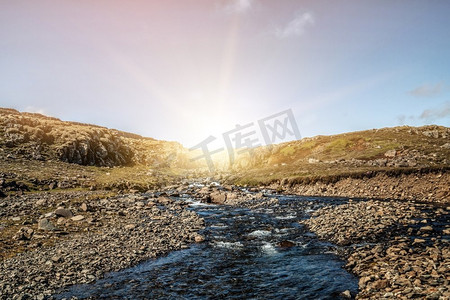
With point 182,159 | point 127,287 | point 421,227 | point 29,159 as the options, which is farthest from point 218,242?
point 182,159

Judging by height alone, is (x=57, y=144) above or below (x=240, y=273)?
above

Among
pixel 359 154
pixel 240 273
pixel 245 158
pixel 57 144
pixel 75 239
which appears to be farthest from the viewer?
pixel 245 158

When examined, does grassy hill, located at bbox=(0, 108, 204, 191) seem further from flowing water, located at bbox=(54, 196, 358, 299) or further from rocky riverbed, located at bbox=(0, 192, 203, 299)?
flowing water, located at bbox=(54, 196, 358, 299)

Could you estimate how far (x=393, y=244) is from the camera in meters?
17.6

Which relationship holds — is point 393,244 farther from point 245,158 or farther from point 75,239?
point 245,158

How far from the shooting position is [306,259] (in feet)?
58.1

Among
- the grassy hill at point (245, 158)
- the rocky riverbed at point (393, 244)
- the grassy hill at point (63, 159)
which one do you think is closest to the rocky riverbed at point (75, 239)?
the rocky riverbed at point (393, 244)

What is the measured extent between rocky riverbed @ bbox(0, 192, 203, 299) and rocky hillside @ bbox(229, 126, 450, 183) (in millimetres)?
34850

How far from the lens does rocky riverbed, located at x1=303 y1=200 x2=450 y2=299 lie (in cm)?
1189

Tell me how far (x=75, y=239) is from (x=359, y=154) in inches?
2503

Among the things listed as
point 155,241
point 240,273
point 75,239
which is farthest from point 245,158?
point 240,273

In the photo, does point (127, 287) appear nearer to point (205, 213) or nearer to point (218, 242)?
point (218, 242)

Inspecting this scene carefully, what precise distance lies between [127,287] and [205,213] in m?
20.8

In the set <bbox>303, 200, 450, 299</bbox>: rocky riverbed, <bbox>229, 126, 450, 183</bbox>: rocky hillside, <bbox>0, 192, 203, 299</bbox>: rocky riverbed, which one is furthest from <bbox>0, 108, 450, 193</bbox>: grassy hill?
<bbox>0, 192, 203, 299</bbox>: rocky riverbed
